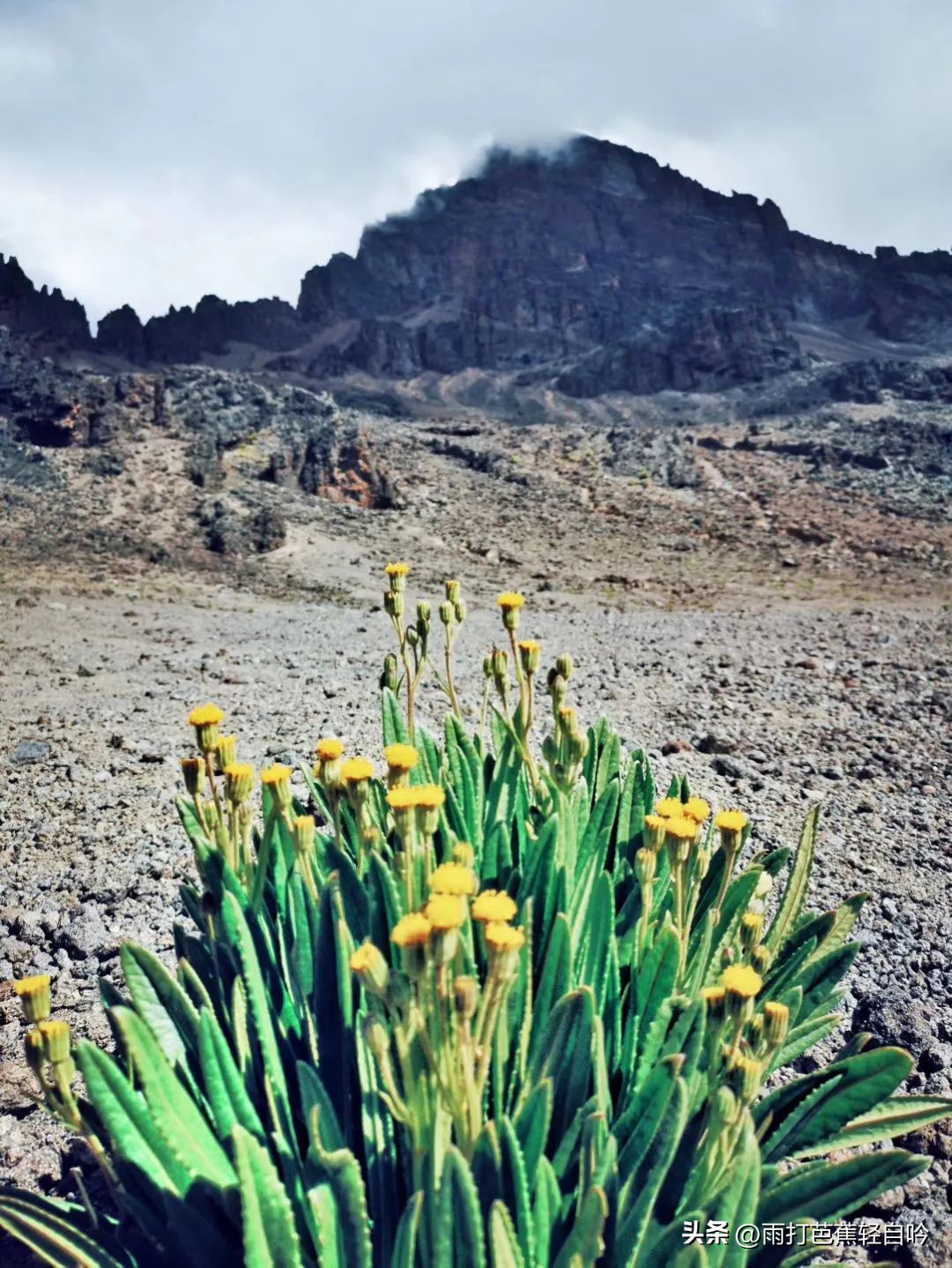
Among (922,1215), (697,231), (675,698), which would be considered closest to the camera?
(922,1215)

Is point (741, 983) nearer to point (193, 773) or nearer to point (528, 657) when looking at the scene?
point (528, 657)

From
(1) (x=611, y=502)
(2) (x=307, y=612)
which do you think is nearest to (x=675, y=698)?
(2) (x=307, y=612)

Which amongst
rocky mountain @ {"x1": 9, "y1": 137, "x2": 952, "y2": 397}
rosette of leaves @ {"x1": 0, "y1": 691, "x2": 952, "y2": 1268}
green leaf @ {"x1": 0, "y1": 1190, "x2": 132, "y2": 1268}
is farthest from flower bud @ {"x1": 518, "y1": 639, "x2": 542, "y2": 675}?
rocky mountain @ {"x1": 9, "y1": 137, "x2": 952, "y2": 397}

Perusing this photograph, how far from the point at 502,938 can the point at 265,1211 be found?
490mm

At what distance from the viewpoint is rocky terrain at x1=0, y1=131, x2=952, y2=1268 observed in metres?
2.71

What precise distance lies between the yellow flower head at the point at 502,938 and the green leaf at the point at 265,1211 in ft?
1.34

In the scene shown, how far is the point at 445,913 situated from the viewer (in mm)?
764

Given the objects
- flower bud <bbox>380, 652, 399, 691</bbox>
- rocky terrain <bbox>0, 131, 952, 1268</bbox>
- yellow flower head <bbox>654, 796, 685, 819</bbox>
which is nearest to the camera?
yellow flower head <bbox>654, 796, 685, 819</bbox>

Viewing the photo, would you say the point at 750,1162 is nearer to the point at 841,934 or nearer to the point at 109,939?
the point at 841,934

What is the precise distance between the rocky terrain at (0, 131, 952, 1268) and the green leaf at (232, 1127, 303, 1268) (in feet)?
3.07

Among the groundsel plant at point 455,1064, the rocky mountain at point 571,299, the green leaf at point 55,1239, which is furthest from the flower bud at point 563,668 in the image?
the rocky mountain at point 571,299

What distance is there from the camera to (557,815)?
55.5 inches

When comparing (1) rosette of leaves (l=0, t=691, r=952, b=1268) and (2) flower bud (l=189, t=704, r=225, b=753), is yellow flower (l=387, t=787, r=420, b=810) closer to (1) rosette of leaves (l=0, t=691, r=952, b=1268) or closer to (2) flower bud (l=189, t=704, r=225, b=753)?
(1) rosette of leaves (l=0, t=691, r=952, b=1268)

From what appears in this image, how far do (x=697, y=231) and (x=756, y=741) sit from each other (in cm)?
12325
